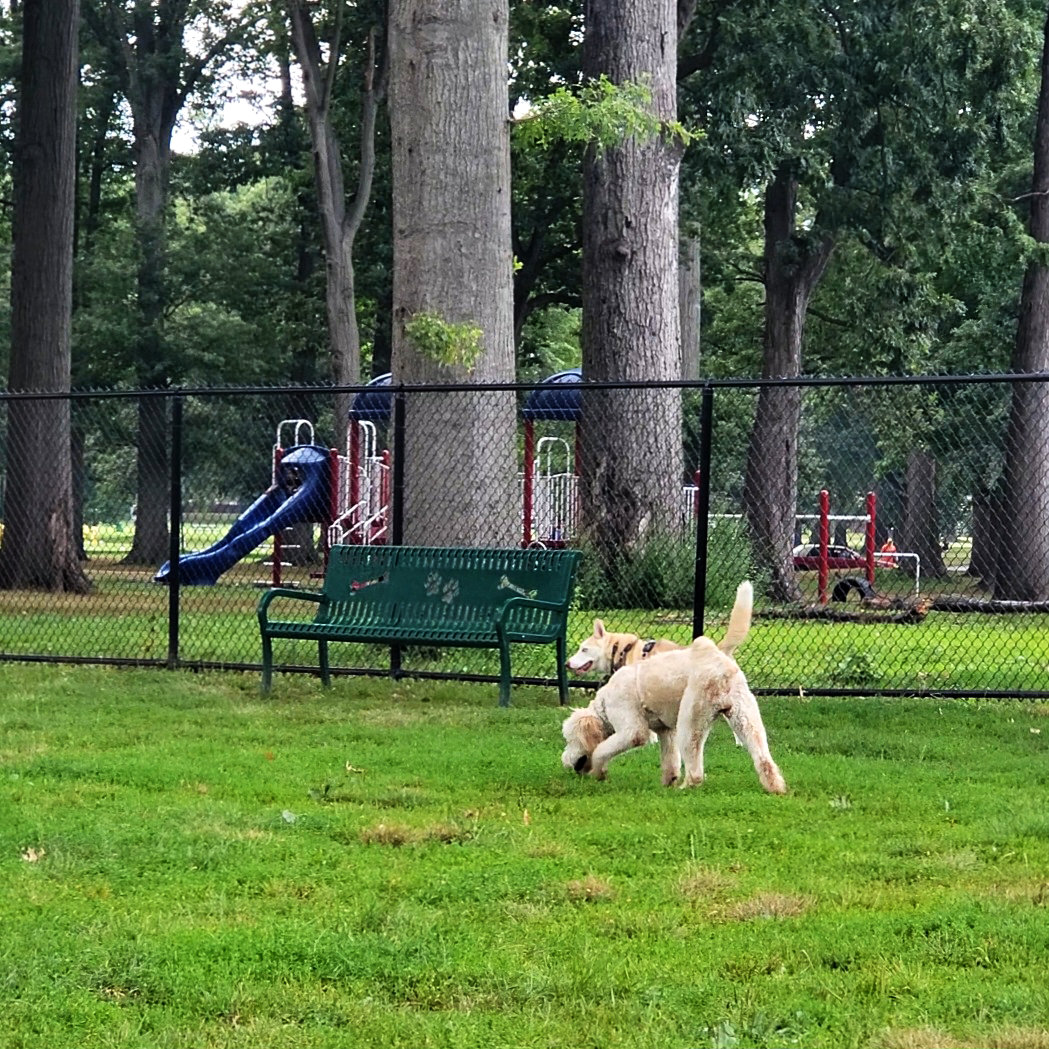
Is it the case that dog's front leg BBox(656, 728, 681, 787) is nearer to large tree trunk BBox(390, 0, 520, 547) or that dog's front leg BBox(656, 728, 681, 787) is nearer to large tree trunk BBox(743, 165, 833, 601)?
large tree trunk BBox(390, 0, 520, 547)

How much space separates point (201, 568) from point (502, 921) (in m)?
17.5

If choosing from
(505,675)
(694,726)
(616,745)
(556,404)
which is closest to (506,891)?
(694,726)

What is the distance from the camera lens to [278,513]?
21.4 meters

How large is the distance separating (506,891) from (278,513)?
16.5 metres

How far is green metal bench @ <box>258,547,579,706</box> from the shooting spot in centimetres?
988

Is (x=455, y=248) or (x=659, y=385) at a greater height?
(x=455, y=248)

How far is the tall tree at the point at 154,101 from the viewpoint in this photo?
31953 millimetres

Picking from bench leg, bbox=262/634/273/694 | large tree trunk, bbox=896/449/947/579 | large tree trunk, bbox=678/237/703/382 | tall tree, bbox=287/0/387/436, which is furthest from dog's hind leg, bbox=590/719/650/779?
large tree trunk, bbox=678/237/703/382

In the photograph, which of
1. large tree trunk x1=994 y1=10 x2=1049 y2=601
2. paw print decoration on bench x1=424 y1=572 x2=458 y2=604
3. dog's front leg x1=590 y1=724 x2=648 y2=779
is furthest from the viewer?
large tree trunk x1=994 y1=10 x2=1049 y2=601

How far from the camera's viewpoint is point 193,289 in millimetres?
33438

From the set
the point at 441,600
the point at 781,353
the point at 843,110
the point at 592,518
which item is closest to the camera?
the point at 441,600

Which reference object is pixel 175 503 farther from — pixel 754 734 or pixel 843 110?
pixel 843 110

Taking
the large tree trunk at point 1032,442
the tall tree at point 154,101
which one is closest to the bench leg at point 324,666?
the large tree trunk at point 1032,442

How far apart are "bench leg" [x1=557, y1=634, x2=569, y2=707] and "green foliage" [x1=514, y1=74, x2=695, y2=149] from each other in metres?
4.02
